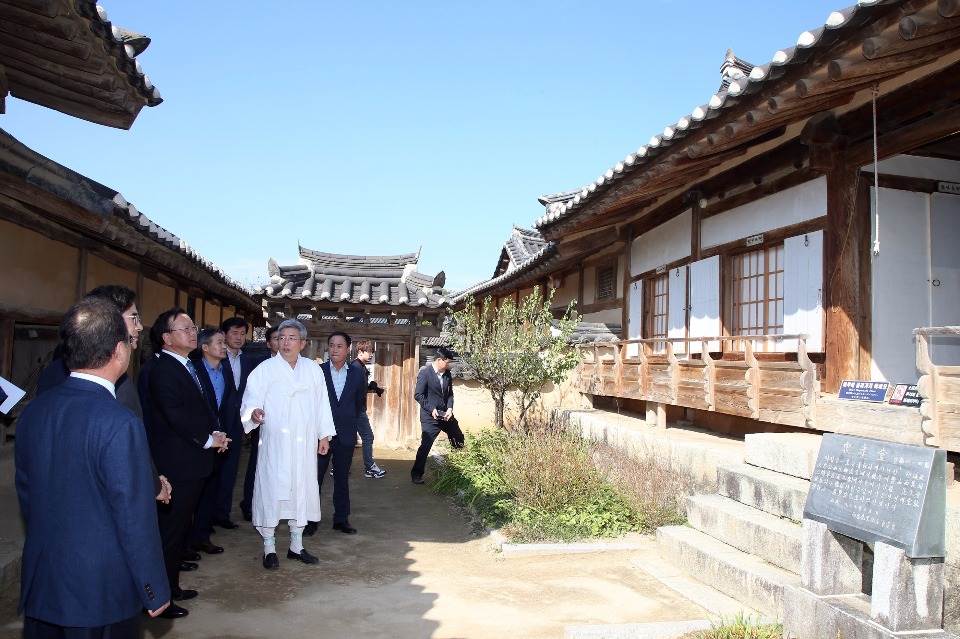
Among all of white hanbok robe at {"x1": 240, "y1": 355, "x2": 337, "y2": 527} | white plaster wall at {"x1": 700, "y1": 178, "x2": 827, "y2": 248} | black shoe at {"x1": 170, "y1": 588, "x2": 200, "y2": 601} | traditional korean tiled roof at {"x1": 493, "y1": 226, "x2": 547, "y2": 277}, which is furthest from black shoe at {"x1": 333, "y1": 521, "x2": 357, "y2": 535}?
traditional korean tiled roof at {"x1": 493, "y1": 226, "x2": 547, "y2": 277}

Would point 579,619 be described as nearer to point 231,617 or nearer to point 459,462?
point 231,617

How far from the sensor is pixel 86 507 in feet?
8.59

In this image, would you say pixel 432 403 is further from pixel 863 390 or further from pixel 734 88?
pixel 734 88

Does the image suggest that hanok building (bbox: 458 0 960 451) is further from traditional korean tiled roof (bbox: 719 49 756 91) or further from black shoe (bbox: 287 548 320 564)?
black shoe (bbox: 287 548 320 564)

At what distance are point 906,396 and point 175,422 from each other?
5435 millimetres

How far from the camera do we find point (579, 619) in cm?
457

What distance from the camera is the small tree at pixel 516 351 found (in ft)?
32.6

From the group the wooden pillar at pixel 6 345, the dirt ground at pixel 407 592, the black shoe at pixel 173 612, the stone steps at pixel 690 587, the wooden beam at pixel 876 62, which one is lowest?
the dirt ground at pixel 407 592

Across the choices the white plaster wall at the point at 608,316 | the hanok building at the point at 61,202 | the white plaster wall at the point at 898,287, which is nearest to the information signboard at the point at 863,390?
the white plaster wall at the point at 898,287

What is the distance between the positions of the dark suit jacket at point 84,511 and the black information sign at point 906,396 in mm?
5423

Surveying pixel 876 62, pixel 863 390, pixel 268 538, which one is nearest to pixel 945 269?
pixel 863 390

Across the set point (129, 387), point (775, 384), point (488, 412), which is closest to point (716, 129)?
point (775, 384)

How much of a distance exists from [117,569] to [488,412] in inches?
418

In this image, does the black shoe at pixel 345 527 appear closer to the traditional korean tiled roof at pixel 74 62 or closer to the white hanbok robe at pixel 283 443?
the white hanbok robe at pixel 283 443
